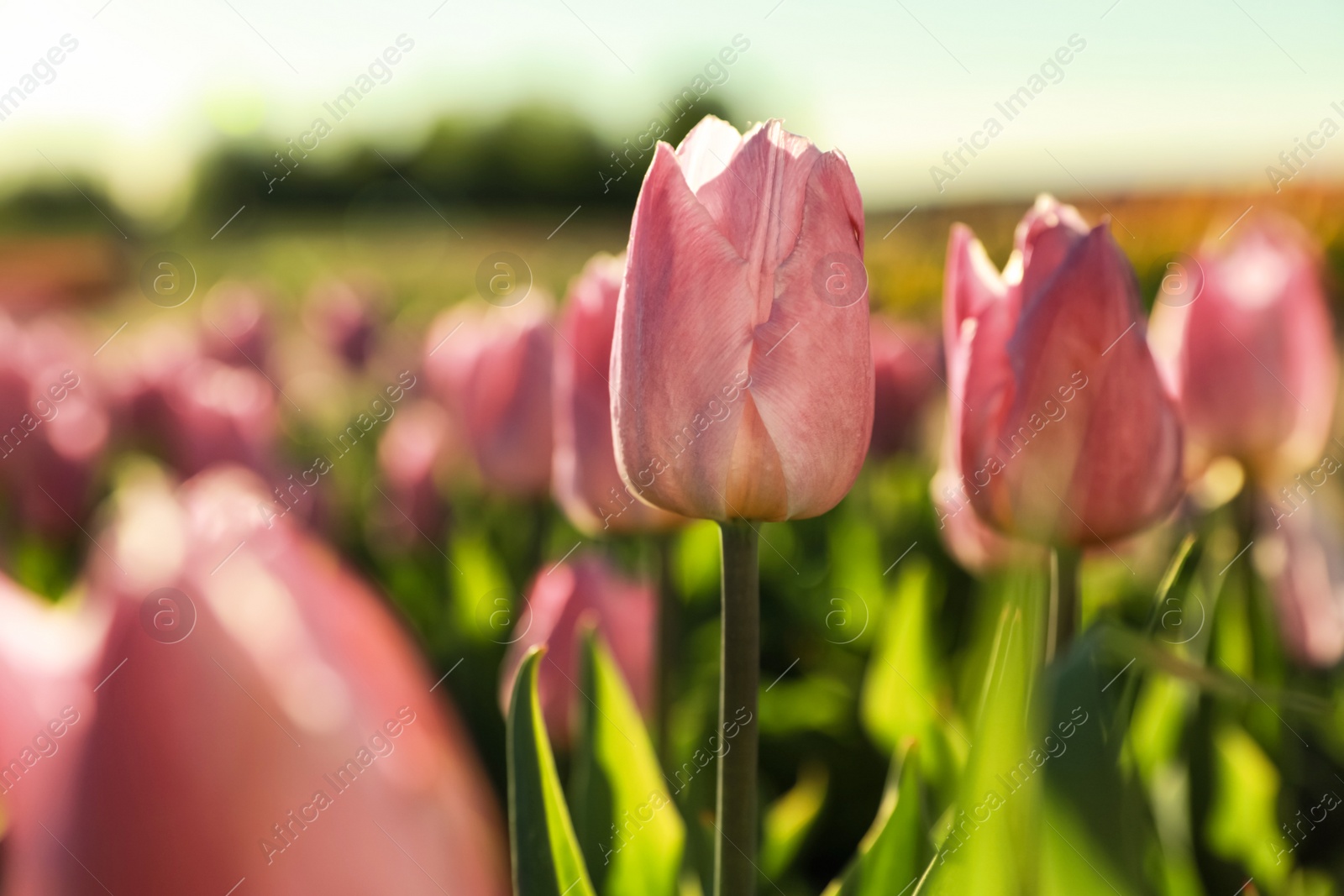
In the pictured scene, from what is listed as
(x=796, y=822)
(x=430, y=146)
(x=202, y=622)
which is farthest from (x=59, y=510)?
(x=430, y=146)

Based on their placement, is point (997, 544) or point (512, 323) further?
point (512, 323)

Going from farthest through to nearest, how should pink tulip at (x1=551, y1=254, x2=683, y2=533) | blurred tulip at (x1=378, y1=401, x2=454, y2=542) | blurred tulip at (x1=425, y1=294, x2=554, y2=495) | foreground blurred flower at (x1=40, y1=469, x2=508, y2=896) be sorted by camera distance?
1. blurred tulip at (x1=378, y1=401, x2=454, y2=542)
2. blurred tulip at (x1=425, y1=294, x2=554, y2=495)
3. pink tulip at (x1=551, y1=254, x2=683, y2=533)
4. foreground blurred flower at (x1=40, y1=469, x2=508, y2=896)

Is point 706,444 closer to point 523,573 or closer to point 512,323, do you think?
point 512,323

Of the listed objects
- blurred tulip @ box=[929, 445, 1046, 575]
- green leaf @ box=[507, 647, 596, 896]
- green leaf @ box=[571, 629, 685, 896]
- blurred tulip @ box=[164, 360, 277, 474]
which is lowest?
blurred tulip @ box=[929, 445, 1046, 575]

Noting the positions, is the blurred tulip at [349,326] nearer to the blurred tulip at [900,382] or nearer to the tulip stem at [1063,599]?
the blurred tulip at [900,382]

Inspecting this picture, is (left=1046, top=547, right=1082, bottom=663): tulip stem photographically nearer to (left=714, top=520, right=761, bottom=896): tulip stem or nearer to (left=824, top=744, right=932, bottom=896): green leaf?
(left=824, top=744, right=932, bottom=896): green leaf

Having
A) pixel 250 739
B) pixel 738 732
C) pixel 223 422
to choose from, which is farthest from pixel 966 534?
pixel 223 422

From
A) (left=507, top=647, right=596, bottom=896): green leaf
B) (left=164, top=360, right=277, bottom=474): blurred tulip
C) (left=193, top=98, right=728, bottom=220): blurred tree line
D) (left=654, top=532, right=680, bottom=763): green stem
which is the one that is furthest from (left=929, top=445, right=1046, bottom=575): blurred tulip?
(left=193, top=98, right=728, bottom=220): blurred tree line
